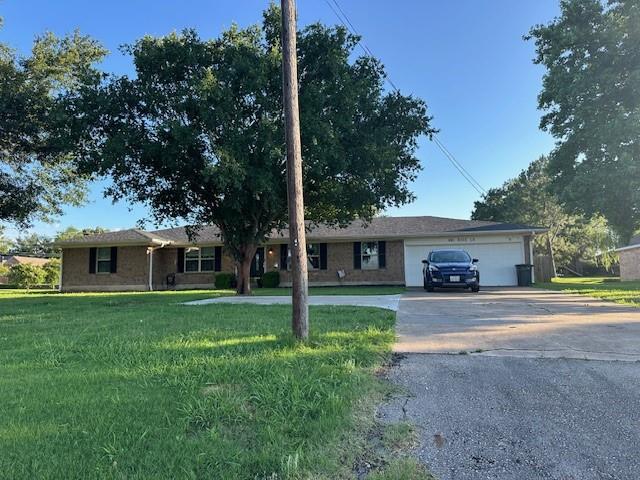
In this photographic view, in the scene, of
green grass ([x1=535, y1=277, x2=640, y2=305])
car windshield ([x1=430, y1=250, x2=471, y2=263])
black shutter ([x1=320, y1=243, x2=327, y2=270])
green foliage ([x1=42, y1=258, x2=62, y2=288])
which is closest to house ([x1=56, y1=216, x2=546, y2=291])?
black shutter ([x1=320, y1=243, x2=327, y2=270])

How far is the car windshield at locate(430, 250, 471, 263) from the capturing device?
16.7 metres

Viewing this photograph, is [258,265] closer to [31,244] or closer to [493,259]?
[493,259]

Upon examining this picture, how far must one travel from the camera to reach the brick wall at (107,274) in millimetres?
24641

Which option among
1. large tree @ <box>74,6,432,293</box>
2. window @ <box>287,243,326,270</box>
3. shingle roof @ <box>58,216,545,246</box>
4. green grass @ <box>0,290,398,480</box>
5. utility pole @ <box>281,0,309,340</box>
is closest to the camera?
green grass @ <box>0,290,398,480</box>

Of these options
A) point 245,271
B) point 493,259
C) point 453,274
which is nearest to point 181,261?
point 245,271

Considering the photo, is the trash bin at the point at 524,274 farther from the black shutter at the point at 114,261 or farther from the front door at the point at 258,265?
the black shutter at the point at 114,261

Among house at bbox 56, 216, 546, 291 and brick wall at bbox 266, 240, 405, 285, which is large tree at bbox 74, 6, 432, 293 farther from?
brick wall at bbox 266, 240, 405, 285

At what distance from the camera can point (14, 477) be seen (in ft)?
7.64

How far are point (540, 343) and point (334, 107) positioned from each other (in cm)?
1059

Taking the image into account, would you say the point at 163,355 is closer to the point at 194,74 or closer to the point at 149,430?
the point at 149,430

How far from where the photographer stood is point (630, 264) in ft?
91.8

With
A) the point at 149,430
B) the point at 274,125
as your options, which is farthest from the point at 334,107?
the point at 149,430

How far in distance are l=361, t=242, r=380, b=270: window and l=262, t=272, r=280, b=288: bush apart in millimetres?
4486

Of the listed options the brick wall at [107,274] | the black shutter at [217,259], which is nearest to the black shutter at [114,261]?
the brick wall at [107,274]
